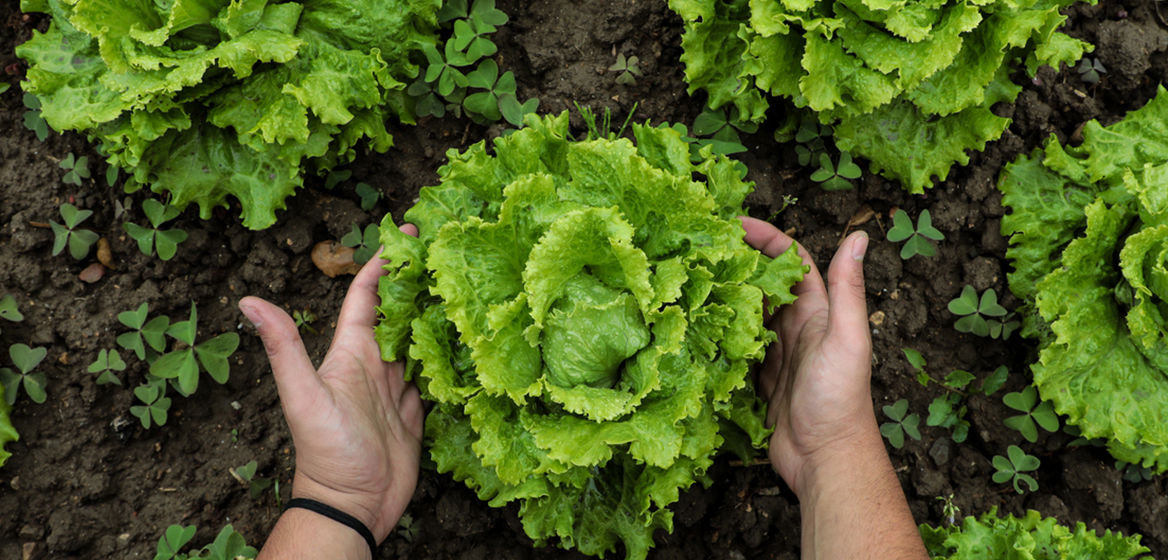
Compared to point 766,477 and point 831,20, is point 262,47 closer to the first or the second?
point 831,20

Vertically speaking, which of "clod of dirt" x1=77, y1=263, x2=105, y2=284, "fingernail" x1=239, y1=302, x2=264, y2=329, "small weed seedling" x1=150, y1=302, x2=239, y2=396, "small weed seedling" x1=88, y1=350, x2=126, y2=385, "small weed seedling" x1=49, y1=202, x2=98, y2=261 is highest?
"fingernail" x1=239, y1=302, x2=264, y2=329

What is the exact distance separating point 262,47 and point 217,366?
1716mm

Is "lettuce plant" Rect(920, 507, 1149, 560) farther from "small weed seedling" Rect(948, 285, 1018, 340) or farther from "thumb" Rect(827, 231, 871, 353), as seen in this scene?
"thumb" Rect(827, 231, 871, 353)

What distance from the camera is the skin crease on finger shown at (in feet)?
11.5

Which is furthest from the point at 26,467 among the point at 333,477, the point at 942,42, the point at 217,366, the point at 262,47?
the point at 942,42

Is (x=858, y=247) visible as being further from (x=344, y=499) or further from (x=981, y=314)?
(x=344, y=499)

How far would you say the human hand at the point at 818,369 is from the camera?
3.59 m

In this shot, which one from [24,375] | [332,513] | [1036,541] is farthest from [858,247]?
[24,375]

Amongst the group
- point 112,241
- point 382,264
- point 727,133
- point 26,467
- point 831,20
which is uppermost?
point 831,20

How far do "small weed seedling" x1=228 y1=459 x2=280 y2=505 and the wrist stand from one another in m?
0.78

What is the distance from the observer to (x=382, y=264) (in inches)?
153

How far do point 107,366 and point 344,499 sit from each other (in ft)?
5.55

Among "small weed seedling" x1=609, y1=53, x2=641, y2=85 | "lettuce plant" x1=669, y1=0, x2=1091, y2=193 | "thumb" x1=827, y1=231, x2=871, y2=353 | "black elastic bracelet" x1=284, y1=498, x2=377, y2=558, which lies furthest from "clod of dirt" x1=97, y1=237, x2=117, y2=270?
"thumb" x1=827, y1=231, x2=871, y2=353

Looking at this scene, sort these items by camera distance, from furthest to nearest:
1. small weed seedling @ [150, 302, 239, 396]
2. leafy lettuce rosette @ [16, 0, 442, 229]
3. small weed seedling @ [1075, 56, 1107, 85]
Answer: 1. small weed seedling @ [1075, 56, 1107, 85]
2. small weed seedling @ [150, 302, 239, 396]
3. leafy lettuce rosette @ [16, 0, 442, 229]
